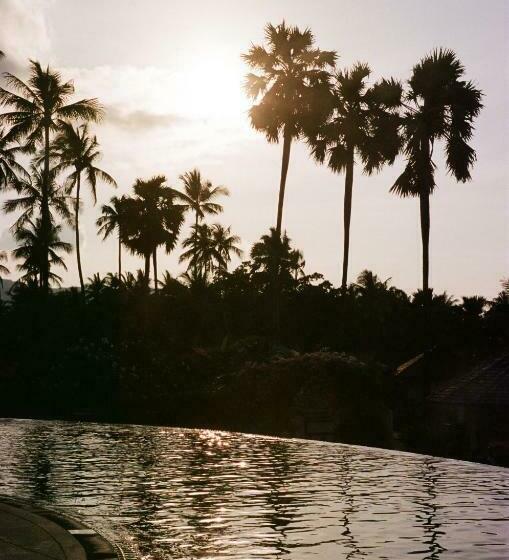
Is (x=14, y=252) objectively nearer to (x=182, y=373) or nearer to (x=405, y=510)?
(x=182, y=373)

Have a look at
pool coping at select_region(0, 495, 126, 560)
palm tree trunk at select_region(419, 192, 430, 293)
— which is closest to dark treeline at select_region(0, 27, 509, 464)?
palm tree trunk at select_region(419, 192, 430, 293)

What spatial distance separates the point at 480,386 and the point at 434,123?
1229 cm

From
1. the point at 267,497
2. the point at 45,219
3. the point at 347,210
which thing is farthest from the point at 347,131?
the point at 267,497

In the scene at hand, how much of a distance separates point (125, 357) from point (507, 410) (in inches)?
778

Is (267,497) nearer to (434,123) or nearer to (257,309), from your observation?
(434,123)

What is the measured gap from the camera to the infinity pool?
433 inches

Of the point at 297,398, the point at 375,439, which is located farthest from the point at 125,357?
the point at 375,439

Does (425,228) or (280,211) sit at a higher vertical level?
(280,211)

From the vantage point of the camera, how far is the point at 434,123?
39.4 meters

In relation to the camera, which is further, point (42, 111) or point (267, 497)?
point (42, 111)

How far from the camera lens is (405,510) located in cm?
1373

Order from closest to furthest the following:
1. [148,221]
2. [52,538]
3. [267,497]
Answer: [52,538] → [267,497] → [148,221]

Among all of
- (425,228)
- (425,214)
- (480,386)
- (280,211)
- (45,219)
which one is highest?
(45,219)

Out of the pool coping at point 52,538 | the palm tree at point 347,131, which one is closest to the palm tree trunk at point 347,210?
the palm tree at point 347,131
